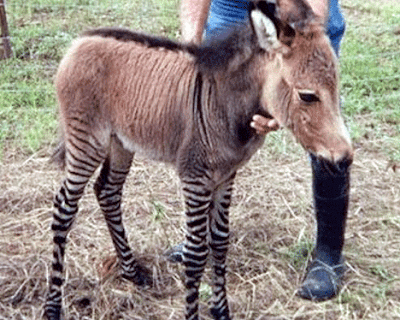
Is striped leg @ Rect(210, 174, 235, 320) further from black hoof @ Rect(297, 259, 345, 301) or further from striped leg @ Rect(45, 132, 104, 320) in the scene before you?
striped leg @ Rect(45, 132, 104, 320)

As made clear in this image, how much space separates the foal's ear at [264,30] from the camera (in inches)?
119

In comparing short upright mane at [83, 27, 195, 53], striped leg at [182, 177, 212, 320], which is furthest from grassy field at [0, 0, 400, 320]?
short upright mane at [83, 27, 195, 53]

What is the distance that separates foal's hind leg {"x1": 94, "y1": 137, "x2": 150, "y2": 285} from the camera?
407cm

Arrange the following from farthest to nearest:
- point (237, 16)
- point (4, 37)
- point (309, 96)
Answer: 1. point (4, 37)
2. point (237, 16)
3. point (309, 96)

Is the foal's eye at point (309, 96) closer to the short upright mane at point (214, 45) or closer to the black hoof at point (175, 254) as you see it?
the short upright mane at point (214, 45)

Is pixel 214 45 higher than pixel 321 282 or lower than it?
higher

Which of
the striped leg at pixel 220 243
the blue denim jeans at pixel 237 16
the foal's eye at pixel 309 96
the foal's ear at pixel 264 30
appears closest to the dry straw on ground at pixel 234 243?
the striped leg at pixel 220 243

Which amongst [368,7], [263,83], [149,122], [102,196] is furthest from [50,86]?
[368,7]

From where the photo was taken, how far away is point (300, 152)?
607 centimetres

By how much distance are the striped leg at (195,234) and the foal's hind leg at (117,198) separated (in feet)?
2.03

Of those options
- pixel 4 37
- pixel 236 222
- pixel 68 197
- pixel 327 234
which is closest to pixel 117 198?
pixel 68 197

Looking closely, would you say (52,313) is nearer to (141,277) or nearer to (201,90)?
(141,277)

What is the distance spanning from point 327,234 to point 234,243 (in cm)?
69

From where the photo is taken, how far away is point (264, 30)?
10.1ft
